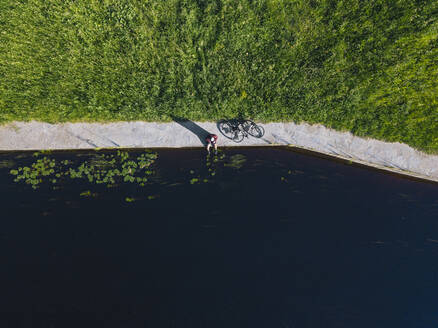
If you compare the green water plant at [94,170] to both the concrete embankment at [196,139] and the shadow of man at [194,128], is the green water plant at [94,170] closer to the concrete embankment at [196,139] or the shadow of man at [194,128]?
the concrete embankment at [196,139]

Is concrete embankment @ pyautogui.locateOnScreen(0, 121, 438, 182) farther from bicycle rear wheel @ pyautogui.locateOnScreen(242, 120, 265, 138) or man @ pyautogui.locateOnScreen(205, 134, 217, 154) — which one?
man @ pyautogui.locateOnScreen(205, 134, 217, 154)

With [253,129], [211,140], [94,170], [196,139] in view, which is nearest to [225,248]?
[211,140]

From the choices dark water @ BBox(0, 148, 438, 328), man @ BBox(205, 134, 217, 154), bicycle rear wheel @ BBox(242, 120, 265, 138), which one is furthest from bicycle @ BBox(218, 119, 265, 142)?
dark water @ BBox(0, 148, 438, 328)

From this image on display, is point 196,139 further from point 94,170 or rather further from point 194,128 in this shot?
point 94,170

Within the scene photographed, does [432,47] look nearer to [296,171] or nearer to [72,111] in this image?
[296,171]

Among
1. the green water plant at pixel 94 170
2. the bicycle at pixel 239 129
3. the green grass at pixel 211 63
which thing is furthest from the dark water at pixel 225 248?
the green grass at pixel 211 63

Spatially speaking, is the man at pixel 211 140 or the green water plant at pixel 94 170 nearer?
the green water plant at pixel 94 170
